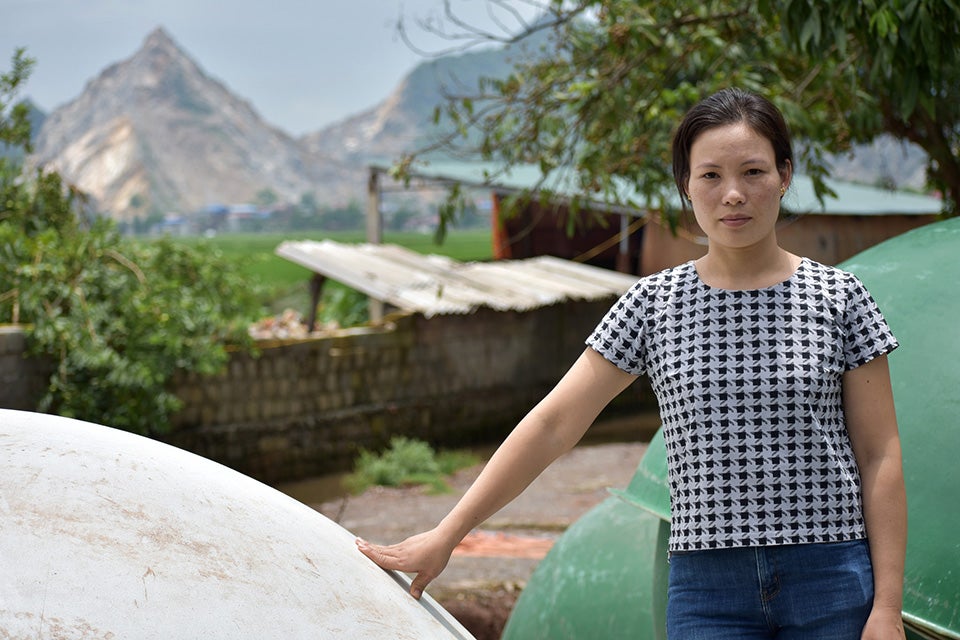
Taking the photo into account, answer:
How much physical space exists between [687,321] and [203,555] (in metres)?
0.79

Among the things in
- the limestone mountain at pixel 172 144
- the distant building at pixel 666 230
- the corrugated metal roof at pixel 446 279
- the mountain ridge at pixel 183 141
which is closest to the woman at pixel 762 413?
the distant building at pixel 666 230

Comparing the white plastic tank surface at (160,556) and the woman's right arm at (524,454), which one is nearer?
the white plastic tank surface at (160,556)

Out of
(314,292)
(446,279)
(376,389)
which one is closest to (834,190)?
(446,279)

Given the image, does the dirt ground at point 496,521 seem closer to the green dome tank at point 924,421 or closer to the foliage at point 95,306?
the foliage at point 95,306

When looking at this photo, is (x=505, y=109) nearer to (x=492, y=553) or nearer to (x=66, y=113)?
(x=492, y=553)

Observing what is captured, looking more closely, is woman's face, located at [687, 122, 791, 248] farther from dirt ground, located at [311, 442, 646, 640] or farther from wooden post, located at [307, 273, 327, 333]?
wooden post, located at [307, 273, 327, 333]

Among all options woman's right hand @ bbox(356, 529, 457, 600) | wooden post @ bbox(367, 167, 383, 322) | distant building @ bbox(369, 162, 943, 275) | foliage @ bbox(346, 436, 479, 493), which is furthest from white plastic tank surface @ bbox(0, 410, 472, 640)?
wooden post @ bbox(367, 167, 383, 322)

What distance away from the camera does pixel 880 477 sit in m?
1.54

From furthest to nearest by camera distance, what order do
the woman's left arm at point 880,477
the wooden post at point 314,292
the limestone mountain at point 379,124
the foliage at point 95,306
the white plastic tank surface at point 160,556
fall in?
the limestone mountain at point 379,124, the wooden post at point 314,292, the foliage at point 95,306, the woman's left arm at point 880,477, the white plastic tank surface at point 160,556

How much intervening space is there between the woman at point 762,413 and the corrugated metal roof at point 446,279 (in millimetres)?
9742

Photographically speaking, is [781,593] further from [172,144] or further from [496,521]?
[172,144]

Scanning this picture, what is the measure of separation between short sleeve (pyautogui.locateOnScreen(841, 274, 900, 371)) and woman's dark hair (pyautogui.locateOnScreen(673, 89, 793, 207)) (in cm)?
24

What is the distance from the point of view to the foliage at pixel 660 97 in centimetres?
422

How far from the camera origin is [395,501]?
391 inches
